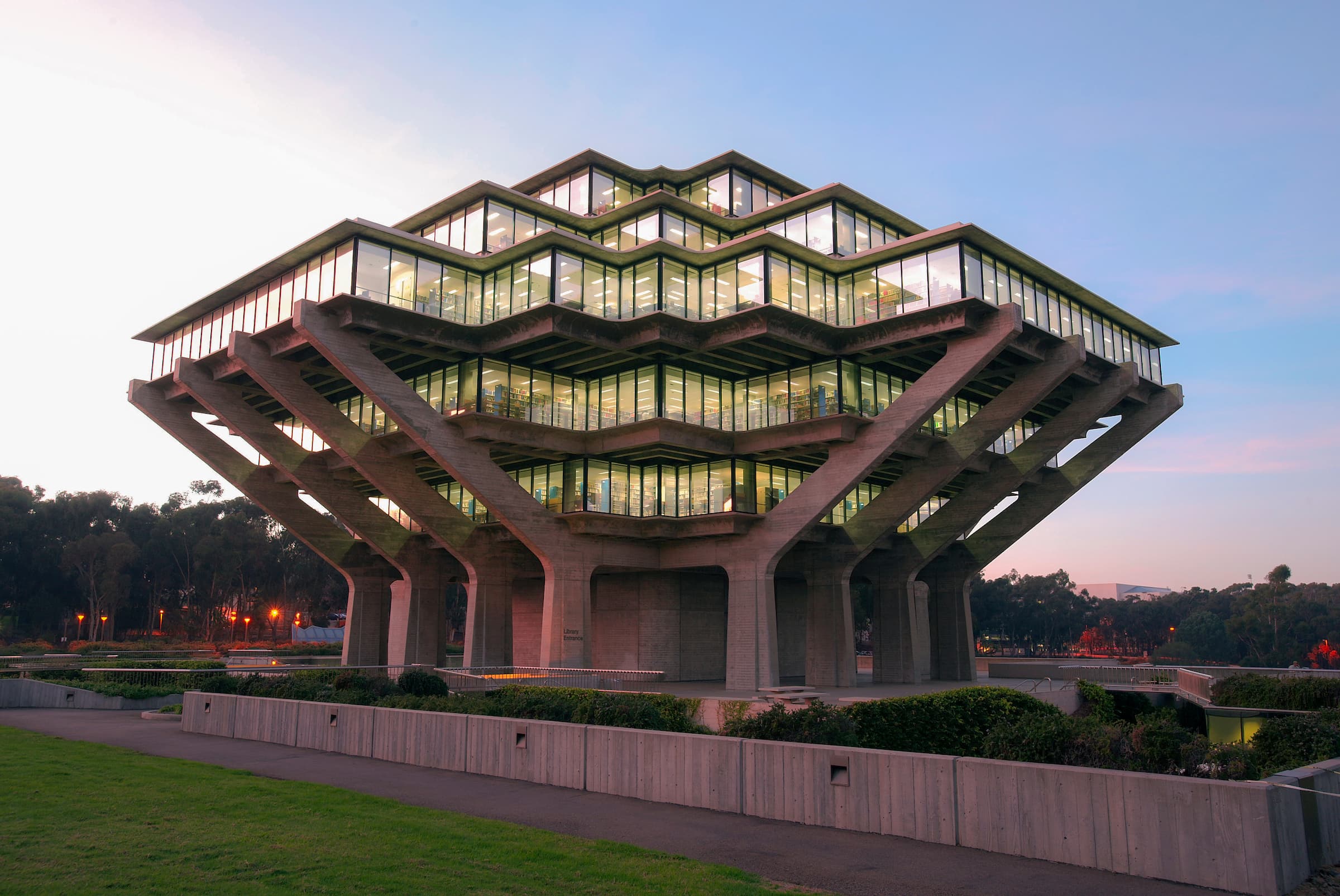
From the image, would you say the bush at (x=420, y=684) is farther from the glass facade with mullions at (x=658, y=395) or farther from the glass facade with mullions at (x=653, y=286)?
the glass facade with mullions at (x=653, y=286)

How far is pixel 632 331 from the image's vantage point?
41.1 meters

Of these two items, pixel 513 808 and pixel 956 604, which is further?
pixel 956 604

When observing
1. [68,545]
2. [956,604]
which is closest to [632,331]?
[956,604]

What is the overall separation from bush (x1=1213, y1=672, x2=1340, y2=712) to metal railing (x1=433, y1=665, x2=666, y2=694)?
19497 millimetres

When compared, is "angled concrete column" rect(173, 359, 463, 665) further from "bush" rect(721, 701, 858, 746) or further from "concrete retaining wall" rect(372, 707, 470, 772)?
"bush" rect(721, 701, 858, 746)

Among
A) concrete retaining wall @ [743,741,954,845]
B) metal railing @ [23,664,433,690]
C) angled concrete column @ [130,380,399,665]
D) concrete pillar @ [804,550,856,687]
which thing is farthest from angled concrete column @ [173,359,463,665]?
concrete retaining wall @ [743,741,954,845]

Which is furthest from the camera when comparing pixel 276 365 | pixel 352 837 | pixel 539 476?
pixel 539 476

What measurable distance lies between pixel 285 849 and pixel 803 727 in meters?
7.63

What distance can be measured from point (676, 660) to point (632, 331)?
19.2 m

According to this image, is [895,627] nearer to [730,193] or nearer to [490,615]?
[490,615]

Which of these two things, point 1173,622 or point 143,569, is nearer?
point 143,569

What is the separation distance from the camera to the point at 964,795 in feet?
38.1

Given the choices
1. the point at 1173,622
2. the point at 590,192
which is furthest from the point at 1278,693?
the point at 1173,622

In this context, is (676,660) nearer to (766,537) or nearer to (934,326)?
(766,537)
